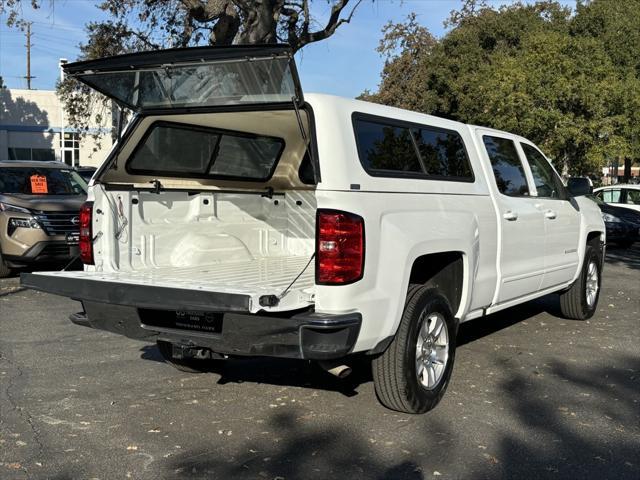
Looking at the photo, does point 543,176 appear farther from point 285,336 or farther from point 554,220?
point 285,336

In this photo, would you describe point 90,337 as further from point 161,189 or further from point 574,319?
point 574,319

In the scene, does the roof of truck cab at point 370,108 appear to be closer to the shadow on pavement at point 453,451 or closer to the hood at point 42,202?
the shadow on pavement at point 453,451

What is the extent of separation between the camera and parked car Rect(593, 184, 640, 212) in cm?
1867

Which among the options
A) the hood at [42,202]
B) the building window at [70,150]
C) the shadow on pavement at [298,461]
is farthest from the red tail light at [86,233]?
the building window at [70,150]

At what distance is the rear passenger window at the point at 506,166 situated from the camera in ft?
19.6

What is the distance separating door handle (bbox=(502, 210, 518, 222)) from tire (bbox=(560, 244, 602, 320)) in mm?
2229

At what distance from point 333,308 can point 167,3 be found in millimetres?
17645

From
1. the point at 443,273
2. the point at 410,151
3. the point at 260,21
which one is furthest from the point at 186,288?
the point at 260,21

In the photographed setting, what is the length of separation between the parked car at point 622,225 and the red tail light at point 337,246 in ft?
46.5

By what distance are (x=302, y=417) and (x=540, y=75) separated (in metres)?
19.9

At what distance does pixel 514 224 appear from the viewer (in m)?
5.96

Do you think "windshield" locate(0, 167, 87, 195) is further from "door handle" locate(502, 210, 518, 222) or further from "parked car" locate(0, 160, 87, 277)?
"door handle" locate(502, 210, 518, 222)

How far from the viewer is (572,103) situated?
870 inches

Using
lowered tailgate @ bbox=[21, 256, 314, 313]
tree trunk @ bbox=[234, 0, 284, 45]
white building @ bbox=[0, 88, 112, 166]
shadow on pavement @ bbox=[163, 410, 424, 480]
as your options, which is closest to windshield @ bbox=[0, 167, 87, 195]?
tree trunk @ bbox=[234, 0, 284, 45]
